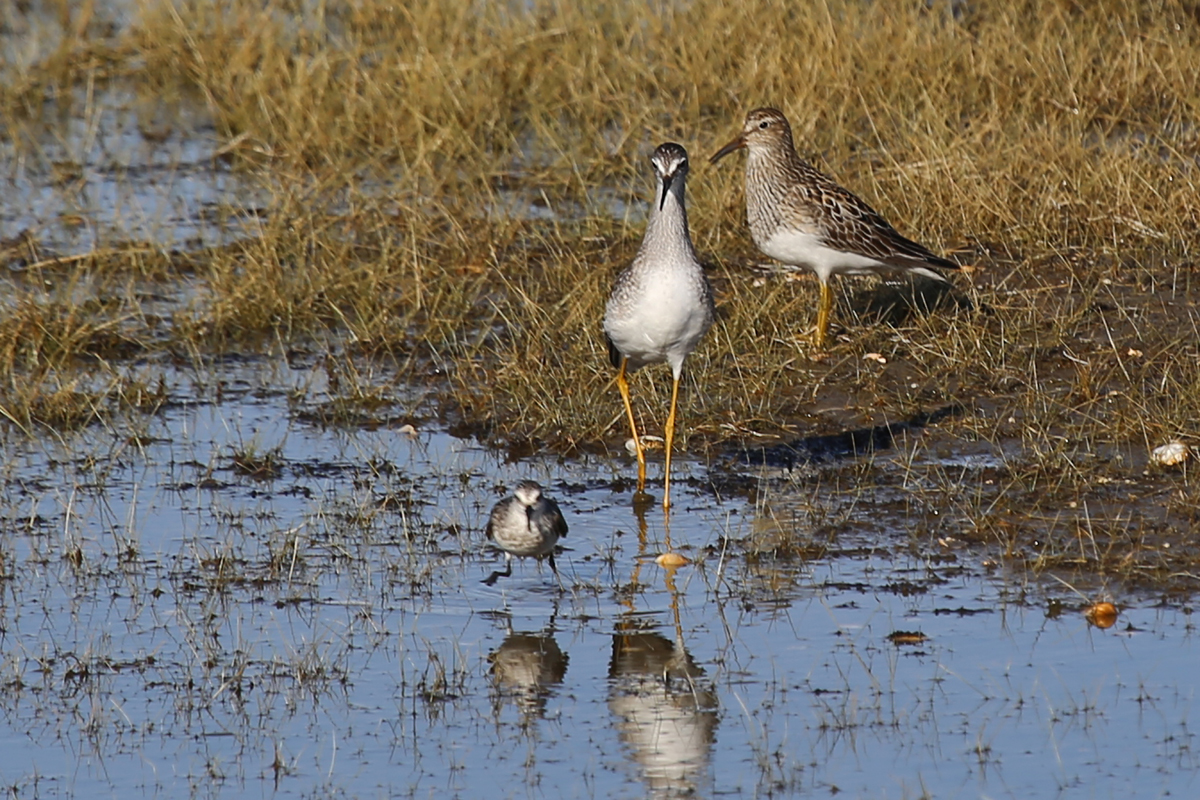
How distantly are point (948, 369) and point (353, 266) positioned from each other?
3.57 meters

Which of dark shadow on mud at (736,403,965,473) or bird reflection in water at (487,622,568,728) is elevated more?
dark shadow on mud at (736,403,965,473)

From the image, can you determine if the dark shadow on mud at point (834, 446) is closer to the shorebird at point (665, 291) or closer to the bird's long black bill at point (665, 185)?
the shorebird at point (665, 291)

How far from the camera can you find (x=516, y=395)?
8609 millimetres

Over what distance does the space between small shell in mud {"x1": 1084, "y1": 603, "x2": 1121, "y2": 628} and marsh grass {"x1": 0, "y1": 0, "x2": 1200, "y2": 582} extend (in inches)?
24.1

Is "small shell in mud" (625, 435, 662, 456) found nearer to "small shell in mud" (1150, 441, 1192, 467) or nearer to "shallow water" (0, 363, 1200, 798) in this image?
"shallow water" (0, 363, 1200, 798)

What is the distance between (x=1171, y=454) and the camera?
24.5 feet

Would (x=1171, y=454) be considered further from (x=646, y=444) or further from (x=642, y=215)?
(x=642, y=215)

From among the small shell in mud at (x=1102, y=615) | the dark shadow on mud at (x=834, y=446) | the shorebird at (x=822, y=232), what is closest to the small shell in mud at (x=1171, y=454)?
the dark shadow on mud at (x=834, y=446)

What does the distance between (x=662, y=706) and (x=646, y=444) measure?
2867 millimetres

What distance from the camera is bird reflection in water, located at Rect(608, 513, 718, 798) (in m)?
5.21

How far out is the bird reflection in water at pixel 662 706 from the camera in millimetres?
5211

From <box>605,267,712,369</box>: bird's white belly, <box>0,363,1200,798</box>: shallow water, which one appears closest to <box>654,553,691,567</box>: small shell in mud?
<box>0,363,1200,798</box>: shallow water

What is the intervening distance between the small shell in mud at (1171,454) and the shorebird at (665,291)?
1.92 m

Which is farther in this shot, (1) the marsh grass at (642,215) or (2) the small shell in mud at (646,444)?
(1) the marsh grass at (642,215)
